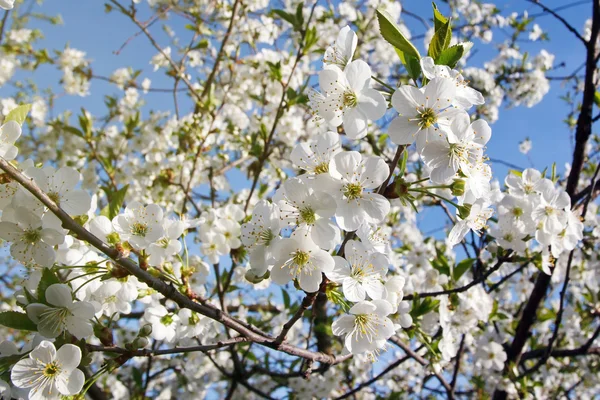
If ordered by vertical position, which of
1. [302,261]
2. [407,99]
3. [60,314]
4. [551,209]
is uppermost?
[551,209]

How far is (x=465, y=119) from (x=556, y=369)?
526 centimetres

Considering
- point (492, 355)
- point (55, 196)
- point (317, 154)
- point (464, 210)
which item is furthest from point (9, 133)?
point (492, 355)

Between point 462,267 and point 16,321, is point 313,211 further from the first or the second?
point 462,267

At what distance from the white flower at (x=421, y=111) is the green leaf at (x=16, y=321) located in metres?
1.12

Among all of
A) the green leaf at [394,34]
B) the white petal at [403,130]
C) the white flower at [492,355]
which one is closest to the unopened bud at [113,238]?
the white petal at [403,130]

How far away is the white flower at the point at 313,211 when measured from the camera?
3.73 ft

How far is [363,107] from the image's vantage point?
121cm

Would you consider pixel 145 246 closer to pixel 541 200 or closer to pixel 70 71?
pixel 541 200

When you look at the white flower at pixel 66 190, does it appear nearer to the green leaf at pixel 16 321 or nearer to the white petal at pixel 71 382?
the green leaf at pixel 16 321

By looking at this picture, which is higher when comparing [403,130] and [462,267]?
[462,267]

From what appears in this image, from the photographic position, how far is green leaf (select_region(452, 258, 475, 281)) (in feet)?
7.29

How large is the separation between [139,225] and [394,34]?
1.00m

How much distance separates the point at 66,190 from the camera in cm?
133

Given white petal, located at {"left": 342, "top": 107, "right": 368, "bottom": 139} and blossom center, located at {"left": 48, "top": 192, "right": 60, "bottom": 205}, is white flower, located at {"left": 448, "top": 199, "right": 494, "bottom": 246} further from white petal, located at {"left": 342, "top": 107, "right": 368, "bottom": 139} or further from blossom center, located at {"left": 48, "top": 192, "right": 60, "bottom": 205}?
blossom center, located at {"left": 48, "top": 192, "right": 60, "bottom": 205}
